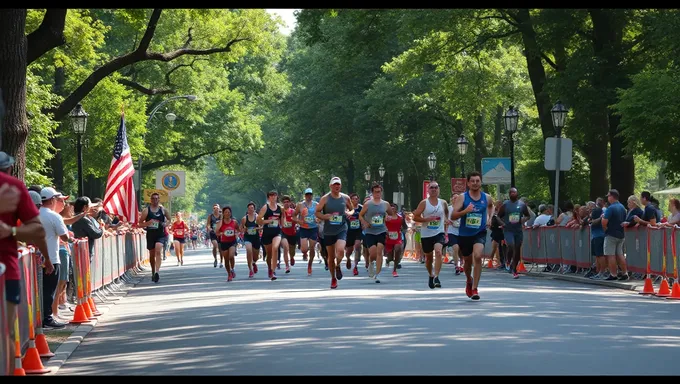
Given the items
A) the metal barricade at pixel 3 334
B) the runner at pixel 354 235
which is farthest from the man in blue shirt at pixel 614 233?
the metal barricade at pixel 3 334

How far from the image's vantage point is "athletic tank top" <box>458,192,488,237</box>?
66.3 feet

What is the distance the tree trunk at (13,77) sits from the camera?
2075 centimetres

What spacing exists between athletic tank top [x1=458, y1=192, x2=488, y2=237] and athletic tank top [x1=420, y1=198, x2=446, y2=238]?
3503mm

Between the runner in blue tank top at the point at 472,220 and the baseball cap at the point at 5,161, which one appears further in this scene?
the runner in blue tank top at the point at 472,220

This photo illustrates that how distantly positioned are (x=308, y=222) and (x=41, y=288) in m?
19.1

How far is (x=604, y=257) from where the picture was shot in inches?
1120

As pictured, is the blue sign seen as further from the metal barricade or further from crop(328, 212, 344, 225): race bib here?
the metal barricade

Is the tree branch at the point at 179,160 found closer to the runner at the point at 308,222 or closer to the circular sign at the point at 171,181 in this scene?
the circular sign at the point at 171,181

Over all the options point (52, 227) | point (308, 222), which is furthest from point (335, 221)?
point (52, 227)

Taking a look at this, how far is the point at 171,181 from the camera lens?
53375 mm

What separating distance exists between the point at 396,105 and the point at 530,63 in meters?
17.4

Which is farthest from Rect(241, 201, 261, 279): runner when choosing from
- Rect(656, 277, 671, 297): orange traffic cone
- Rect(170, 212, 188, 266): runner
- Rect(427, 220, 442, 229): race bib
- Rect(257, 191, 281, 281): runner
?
Rect(170, 212, 188, 266): runner

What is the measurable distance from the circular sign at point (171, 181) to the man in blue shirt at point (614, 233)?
92.8ft

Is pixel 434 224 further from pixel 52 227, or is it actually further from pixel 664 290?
pixel 52 227
